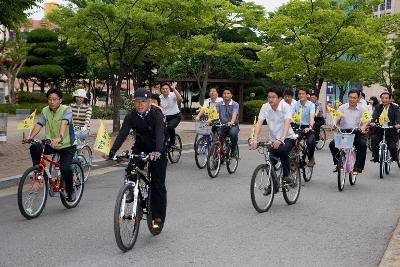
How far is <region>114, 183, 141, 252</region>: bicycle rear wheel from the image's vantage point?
17.1ft

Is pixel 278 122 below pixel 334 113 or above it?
below

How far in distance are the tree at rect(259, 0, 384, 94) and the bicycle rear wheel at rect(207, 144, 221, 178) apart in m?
15.9

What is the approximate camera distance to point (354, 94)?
31.9 ft

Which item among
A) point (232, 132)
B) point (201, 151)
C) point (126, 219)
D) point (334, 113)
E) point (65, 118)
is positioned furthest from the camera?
point (201, 151)

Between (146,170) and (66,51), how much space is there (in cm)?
4153

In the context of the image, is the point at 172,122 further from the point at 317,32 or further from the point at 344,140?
the point at 317,32

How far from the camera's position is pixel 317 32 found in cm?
2659

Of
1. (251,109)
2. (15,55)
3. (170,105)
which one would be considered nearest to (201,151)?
(170,105)

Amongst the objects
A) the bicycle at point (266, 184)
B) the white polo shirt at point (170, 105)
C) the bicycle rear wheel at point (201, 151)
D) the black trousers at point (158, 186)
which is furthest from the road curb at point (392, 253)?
the white polo shirt at point (170, 105)

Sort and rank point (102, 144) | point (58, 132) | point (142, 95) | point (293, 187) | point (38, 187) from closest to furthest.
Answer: point (142, 95) < point (102, 144) < point (38, 187) < point (58, 132) < point (293, 187)

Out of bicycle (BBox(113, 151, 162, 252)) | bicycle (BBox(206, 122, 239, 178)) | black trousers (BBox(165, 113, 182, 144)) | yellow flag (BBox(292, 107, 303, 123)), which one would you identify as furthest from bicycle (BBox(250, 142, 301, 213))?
black trousers (BBox(165, 113, 182, 144))

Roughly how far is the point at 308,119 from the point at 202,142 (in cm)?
233

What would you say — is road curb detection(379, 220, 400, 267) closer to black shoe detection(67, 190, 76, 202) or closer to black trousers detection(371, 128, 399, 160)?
black shoe detection(67, 190, 76, 202)

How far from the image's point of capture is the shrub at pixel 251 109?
3762 cm
